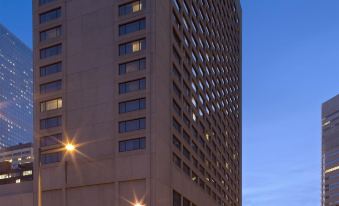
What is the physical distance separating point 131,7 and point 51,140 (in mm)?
21221

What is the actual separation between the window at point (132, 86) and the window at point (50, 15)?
15755mm

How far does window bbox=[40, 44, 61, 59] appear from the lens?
213 feet

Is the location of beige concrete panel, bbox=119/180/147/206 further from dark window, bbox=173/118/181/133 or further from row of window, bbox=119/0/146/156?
dark window, bbox=173/118/181/133

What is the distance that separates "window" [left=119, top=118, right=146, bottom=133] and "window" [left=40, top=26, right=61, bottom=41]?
1749 cm

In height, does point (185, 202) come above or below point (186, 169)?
below

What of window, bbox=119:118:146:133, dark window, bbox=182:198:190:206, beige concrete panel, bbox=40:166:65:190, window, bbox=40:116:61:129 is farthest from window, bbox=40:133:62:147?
dark window, bbox=182:198:190:206

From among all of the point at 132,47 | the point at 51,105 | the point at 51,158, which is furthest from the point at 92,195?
the point at 132,47

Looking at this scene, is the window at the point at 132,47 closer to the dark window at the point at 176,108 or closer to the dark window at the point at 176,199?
the dark window at the point at 176,108

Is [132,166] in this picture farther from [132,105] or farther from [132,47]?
[132,47]

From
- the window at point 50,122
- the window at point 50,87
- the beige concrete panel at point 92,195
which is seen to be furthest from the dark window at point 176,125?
the window at point 50,87

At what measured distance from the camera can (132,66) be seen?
58.8 m

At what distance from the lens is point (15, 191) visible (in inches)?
2564

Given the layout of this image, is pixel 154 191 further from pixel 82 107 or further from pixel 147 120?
pixel 82 107

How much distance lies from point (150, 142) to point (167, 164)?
17.6ft
